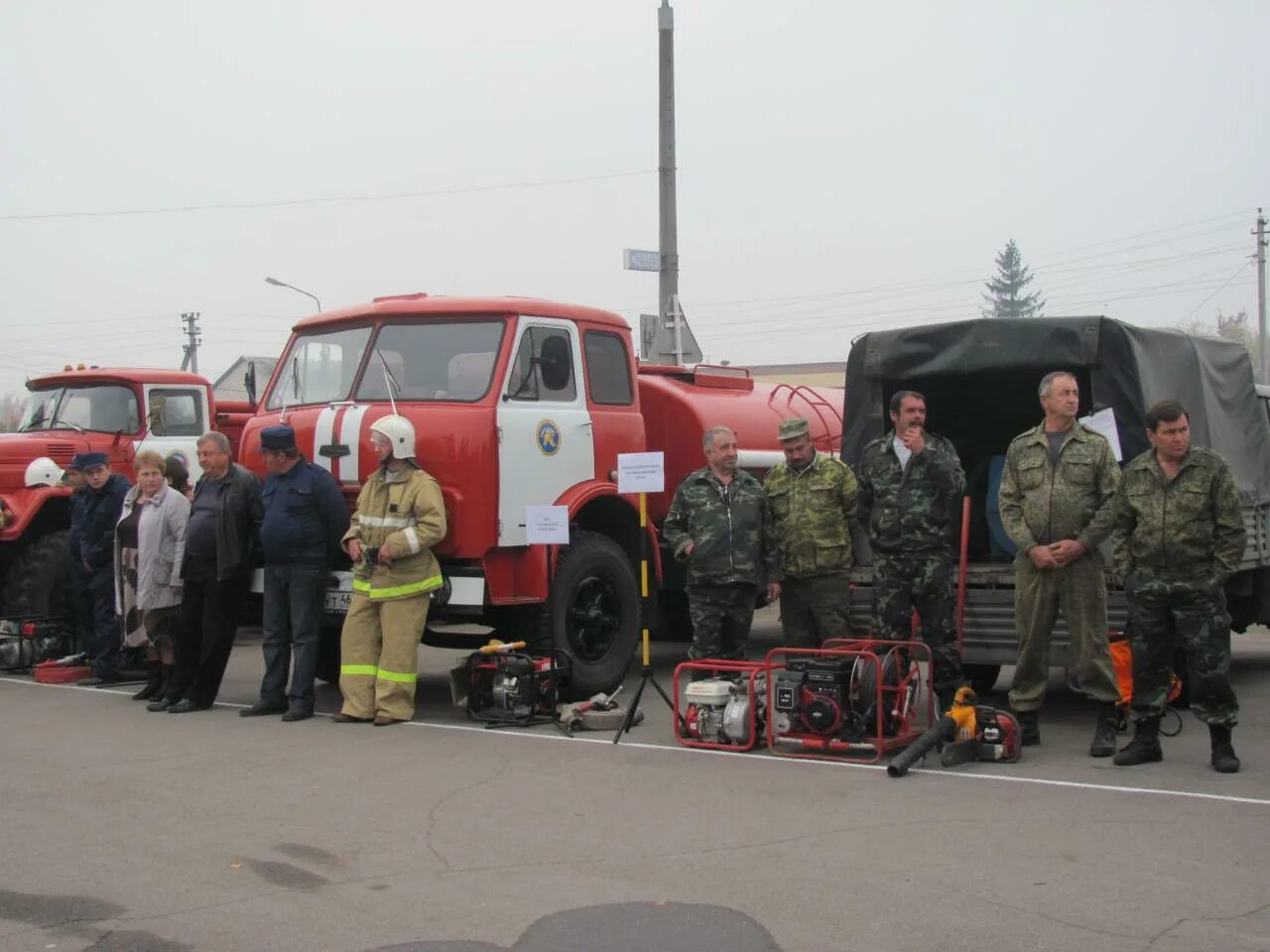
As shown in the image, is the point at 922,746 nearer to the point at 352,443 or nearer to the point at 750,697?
the point at 750,697

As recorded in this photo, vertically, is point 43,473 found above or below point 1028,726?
above

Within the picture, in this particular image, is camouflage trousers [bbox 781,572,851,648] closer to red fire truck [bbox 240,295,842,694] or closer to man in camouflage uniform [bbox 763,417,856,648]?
man in camouflage uniform [bbox 763,417,856,648]

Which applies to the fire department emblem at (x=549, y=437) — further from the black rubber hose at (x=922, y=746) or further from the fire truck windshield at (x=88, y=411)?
the fire truck windshield at (x=88, y=411)

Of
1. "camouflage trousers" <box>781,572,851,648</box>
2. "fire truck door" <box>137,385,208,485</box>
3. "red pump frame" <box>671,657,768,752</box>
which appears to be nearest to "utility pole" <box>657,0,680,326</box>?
"fire truck door" <box>137,385,208,485</box>

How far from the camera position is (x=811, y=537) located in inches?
365

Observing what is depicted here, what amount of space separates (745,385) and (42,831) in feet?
26.6

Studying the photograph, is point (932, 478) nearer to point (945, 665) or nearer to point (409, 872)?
point (945, 665)

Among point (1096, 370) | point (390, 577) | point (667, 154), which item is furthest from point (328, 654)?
point (667, 154)

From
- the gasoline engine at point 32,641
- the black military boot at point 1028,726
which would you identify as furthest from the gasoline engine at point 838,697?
the gasoline engine at point 32,641

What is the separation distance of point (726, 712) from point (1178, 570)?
2639mm

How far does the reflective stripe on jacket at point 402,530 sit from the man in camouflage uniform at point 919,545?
9.51ft

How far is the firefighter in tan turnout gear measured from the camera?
31.1ft

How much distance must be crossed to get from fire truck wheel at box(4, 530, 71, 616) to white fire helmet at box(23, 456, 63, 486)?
0.50 m

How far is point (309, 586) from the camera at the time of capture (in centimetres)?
1003
